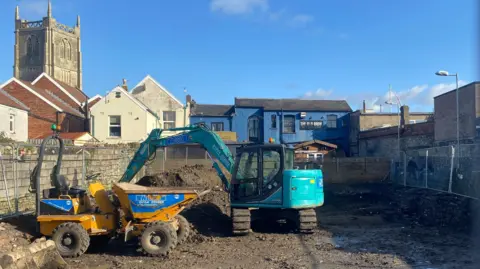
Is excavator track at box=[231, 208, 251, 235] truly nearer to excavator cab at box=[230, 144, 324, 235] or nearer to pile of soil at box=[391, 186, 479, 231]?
excavator cab at box=[230, 144, 324, 235]

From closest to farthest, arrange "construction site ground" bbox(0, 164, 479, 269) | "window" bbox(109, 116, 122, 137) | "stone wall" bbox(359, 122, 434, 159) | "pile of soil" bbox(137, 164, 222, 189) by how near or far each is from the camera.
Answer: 1. "construction site ground" bbox(0, 164, 479, 269)
2. "pile of soil" bbox(137, 164, 222, 189)
3. "stone wall" bbox(359, 122, 434, 159)
4. "window" bbox(109, 116, 122, 137)

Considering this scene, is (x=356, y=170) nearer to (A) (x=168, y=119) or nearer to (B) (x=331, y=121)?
(A) (x=168, y=119)

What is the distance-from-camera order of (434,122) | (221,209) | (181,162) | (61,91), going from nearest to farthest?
(221,209) < (181,162) < (434,122) < (61,91)

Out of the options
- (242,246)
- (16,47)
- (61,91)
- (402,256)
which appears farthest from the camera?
(16,47)

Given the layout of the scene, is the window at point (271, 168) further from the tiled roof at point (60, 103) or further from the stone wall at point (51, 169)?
the tiled roof at point (60, 103)

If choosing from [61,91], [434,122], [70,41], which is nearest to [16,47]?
[70,41]

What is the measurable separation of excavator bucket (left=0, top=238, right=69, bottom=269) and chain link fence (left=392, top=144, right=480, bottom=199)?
1062 centimetres

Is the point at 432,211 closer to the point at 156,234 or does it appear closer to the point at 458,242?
the point at 458,242

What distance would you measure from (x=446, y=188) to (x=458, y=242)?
5.39 m

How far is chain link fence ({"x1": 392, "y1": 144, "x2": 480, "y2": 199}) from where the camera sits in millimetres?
13744

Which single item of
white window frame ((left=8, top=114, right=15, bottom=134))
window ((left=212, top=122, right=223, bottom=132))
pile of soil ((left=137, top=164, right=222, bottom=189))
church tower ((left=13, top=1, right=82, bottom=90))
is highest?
church tower ((left=13, top=1, right=82, bottom=90))

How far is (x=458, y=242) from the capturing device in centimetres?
1077

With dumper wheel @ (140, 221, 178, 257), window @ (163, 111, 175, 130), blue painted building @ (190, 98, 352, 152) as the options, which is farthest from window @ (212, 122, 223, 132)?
dumper wheel @ (140, 221, 178, 257)

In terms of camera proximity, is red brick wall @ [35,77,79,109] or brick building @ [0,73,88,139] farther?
red brick wall @ [35,77,79,109]
